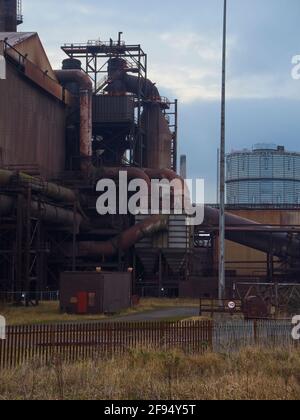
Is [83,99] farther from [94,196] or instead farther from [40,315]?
[40,315]

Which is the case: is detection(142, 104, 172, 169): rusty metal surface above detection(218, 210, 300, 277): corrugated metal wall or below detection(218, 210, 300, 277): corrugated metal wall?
above

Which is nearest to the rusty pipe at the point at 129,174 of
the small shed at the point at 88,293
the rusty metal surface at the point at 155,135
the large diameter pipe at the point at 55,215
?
the large diameter pipe at the point at 55,215

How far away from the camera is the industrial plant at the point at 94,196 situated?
4719cm

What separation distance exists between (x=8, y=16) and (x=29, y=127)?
19.3 meters

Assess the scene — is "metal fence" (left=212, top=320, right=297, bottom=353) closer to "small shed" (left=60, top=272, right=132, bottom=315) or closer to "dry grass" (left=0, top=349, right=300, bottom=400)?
"dry grass" (left=0, top=349, right=300, bottom=400)

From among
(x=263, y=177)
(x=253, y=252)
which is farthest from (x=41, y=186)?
(x=263, y=177)

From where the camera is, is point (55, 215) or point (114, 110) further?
point (114, 110)

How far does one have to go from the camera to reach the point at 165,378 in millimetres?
15164

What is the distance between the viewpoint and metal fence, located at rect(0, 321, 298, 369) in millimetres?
17750

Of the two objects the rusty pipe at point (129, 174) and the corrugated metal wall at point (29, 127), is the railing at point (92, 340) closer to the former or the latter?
the corrugated metal wall at point (29, 127)

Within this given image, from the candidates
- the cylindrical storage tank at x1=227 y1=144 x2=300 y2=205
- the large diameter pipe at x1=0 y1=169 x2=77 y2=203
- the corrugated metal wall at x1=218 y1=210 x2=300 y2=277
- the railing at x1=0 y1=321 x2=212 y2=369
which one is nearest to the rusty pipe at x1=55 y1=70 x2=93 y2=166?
the large diameter pipe at x1=0 y1=169 x2=77 y2=203

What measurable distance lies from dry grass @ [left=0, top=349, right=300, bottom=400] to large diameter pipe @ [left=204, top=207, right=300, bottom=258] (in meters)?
42.6

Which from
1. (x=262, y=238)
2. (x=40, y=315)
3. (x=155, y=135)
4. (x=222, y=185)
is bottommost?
(x=40, y=315)
